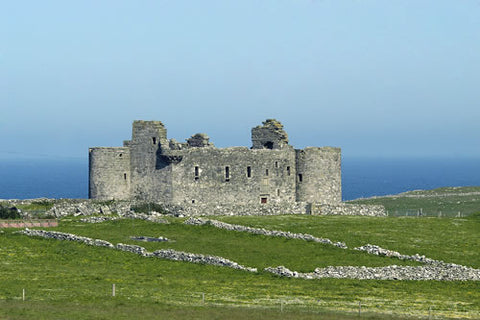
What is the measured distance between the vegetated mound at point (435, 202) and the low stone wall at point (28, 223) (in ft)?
104

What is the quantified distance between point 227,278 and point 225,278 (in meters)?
0.10

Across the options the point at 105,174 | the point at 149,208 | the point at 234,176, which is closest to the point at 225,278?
the point at 149,208

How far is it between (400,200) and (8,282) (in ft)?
209

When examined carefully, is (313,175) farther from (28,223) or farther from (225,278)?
(225,278)

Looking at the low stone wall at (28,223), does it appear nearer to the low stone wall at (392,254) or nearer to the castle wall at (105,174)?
the castle wall at (105,174)

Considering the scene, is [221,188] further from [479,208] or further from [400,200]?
[400,200]

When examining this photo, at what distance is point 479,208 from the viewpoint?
85812 millimetres

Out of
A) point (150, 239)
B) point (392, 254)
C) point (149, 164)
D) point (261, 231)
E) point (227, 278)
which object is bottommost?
point (227, 278)

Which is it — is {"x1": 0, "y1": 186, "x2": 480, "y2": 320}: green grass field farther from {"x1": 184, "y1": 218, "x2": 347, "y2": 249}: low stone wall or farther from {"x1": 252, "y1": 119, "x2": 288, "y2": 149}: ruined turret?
{"x1": 252, "y1": 119, "x2": 288, "y2": 149}: ruined turret

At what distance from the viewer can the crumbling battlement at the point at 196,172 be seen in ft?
235

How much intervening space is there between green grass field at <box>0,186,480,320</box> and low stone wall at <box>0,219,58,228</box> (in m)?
0.92

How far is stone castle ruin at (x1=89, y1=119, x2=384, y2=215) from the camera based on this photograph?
235ft

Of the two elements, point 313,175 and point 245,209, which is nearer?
point 245,209

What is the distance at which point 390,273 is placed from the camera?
48.9 metres
